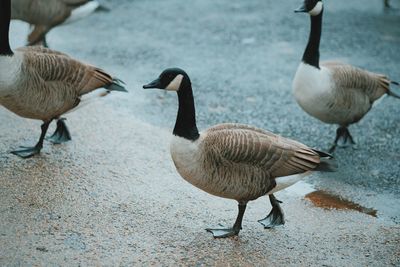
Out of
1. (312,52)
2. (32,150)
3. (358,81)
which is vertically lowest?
Result: (32,150)

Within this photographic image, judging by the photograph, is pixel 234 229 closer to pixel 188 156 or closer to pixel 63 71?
pixel 188 156

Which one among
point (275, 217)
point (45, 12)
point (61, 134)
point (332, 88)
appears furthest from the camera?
point (45, 12)

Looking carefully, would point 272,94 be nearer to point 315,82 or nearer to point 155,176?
point 315,82

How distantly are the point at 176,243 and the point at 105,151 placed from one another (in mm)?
1703

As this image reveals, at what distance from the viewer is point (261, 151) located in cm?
438

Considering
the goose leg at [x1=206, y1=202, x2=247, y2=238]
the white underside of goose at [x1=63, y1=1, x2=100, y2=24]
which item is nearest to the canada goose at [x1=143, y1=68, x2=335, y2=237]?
the goose leg at [x1=206, y1=202, x2=247, y2=238]

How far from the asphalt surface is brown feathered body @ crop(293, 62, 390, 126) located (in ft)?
1.31

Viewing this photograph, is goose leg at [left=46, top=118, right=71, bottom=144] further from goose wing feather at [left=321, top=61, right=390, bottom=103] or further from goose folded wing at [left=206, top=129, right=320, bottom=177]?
goose wing feather at [left=321, top=61, right=390, bottom=103]

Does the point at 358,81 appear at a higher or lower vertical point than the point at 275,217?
higher

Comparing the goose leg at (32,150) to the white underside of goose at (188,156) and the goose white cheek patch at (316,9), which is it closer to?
the white underside of goose at (188,156)

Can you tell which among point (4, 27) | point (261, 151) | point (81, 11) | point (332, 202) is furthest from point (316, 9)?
point (81, 11)

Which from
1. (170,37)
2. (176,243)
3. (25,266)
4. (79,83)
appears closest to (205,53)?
(170,37)

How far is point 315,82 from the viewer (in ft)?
19.7

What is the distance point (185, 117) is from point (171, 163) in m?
1.41
